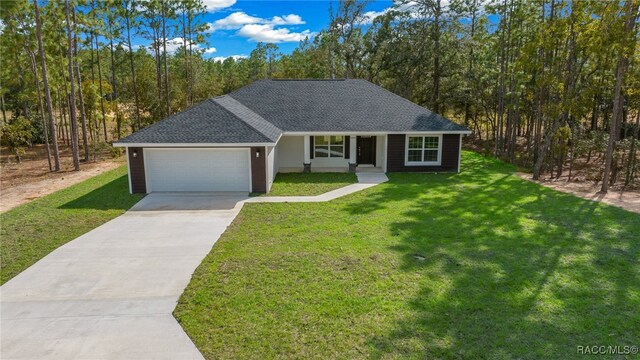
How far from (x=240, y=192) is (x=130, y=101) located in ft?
76.6

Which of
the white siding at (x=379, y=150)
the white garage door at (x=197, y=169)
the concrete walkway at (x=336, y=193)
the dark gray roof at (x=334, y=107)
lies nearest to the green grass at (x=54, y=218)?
the white garage door at (x=197, y=169)

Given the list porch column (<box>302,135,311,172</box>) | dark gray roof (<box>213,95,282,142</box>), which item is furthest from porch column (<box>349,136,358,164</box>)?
dark gray roof (<box>213,95,282,142</box>)

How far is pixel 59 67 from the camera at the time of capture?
900 inches

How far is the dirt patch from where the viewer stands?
51.2 ft

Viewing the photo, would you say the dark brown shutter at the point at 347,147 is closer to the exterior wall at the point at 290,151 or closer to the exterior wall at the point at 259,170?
the exterior wall at the point at 290,151

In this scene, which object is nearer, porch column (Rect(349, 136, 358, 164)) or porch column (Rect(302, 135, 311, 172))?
porch column (Rect(302, 135, 311, 172))

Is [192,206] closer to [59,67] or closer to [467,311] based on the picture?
[467,311]

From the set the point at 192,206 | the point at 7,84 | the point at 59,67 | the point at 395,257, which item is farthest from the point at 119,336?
the point at 7,84

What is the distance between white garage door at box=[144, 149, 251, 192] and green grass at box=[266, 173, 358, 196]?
5.06 ft

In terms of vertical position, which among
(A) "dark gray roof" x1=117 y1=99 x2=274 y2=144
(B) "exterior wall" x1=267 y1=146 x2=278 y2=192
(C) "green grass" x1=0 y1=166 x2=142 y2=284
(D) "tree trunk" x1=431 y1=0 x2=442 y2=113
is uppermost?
(D) "tree trunk" x1=431 y1=0 x2=442 y2=113

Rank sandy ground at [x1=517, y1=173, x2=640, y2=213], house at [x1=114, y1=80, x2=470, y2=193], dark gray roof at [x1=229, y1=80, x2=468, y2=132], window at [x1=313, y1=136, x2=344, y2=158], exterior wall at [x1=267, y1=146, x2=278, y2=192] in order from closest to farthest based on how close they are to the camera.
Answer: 1. sandy ground at [x1=517, y1=173, x2=640, y2=213]
2. house at [x1=114, y1=80, x2=470, y2=193]
3. exterior wall at [x1=267, y1=146, x2=278, y2=192]
4. dark gray roof at [x1=229, y1=80, x2=468, y2=132]
5. window at [x1=313, y1=136, x2=344, y2=158]

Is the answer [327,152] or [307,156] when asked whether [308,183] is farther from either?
[327,152]

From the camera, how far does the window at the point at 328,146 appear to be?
19.7 meters

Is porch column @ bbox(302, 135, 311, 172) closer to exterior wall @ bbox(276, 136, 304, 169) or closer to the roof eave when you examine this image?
exterior wall @ bbox(276, 136, 304, 169)
